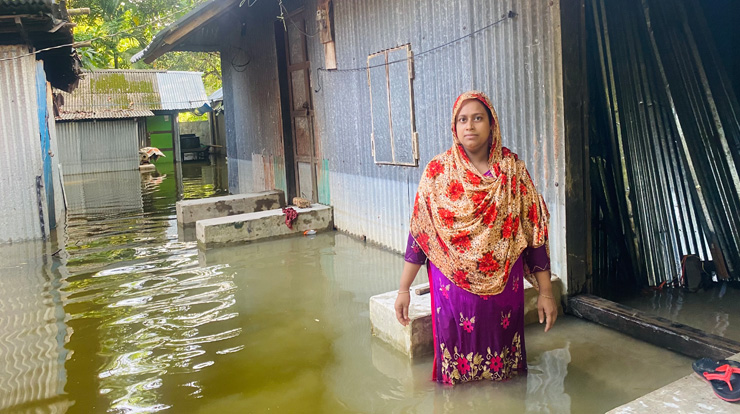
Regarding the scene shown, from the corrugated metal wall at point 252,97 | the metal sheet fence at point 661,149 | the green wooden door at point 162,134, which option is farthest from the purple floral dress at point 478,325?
the green wooden door at point 162,134

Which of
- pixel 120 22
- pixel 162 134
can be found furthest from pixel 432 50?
pixel 162 134

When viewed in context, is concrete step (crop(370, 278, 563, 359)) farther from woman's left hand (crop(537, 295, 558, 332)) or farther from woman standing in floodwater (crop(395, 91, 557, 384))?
woman's left hand (crop(537, 295, 558, 332))

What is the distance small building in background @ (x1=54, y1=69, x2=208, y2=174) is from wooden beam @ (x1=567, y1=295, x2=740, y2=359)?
72.7ft

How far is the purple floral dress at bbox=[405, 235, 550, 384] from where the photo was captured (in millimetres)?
3256

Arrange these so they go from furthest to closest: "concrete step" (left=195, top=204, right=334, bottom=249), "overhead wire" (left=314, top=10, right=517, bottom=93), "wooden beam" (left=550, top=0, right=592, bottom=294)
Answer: "concrete step" (left=195, top=204, right=334, bottom=249) < "overhead wire" (left=314, top=10, right=517, bottom=93) < "wooden beam" (left=550, top=0, right=592, bottom=294)

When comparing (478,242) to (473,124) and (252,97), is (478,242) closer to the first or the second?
(473,124)

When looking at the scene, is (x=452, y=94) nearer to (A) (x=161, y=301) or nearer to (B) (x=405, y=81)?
(B) (x=405, y=81)

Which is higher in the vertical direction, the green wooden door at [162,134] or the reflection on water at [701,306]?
the green wooden door at [162,134]

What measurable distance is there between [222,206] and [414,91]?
197 inches

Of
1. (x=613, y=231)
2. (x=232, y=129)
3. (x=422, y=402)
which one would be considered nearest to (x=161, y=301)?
(x=422, y=402)

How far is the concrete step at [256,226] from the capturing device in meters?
8.55

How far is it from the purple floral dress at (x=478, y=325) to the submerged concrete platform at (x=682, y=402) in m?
0.87

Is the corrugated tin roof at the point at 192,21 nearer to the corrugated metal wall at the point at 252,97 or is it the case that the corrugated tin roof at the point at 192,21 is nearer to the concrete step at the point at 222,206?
the corrugated metal wall at the point at 252,97

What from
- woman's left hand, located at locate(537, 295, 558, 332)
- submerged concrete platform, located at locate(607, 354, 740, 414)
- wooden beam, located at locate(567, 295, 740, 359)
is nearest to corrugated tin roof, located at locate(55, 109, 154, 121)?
wooden beam, located at locate(567, 295, 740, 359)
